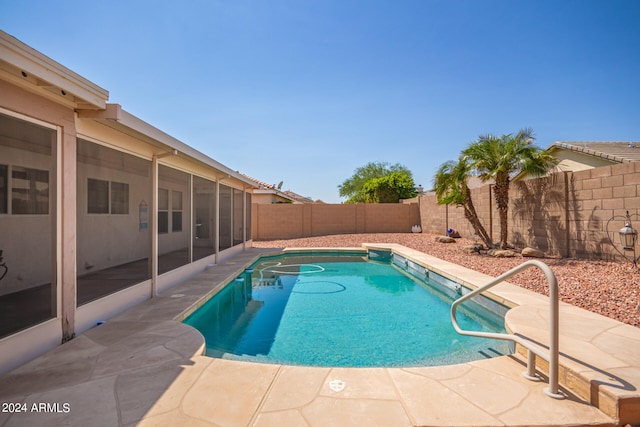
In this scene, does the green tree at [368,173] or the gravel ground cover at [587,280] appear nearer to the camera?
the gravel ground cover at [587,280]

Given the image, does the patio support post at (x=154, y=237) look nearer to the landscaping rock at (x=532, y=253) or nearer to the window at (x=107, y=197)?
the window at (x=107, y=197)

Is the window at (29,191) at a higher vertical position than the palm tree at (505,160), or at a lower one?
lower

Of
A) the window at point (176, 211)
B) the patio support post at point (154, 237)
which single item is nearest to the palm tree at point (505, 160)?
the patio support post at point (154, 237)

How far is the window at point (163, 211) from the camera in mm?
9297

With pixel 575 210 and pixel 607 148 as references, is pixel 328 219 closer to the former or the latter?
pixel 575 210

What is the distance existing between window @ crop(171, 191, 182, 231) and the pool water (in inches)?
151

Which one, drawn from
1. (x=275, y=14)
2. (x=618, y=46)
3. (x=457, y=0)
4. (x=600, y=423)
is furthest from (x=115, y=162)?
(x=618, y=46)

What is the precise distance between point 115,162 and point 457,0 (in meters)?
10.3

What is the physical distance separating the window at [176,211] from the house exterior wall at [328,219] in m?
5.55

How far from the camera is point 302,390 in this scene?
2473 millimetres

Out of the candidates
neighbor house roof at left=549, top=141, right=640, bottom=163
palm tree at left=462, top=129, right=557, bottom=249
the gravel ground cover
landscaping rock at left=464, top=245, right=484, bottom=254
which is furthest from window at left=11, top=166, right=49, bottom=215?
neighbor house roof at left=549, top=141, right=640, bottom=163

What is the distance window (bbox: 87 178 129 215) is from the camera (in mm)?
7320

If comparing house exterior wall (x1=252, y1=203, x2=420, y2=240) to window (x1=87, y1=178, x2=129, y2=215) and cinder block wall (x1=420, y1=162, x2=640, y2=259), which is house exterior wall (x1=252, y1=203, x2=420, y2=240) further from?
window (x1=87, y1=178, x2=129, y2=215)

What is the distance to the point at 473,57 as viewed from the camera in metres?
10.6
